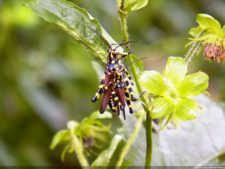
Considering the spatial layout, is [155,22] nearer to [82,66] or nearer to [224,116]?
[82,66]

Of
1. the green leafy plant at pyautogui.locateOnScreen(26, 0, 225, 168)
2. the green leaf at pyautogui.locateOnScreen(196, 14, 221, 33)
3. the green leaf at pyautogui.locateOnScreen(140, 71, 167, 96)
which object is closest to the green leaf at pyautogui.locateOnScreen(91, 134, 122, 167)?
the green leafy plant at pyautogui.locateOnScreen(26, 0, 225, 168)

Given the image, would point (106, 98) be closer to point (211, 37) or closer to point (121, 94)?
point (121, 94)

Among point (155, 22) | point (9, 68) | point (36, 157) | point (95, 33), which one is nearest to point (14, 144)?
point (36, 157)

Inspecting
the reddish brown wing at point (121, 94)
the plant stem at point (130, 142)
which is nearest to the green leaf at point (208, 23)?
the reddish brown wing at point (121, 94)

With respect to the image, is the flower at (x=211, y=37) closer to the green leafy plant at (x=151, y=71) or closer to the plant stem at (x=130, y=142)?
the green leafy plant at (x=151, y=71)

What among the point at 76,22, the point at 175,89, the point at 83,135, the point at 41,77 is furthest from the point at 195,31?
the point at 41,77

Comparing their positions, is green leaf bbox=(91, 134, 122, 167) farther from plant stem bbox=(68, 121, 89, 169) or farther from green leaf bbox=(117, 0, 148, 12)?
green leaf bbox=(117, 0, 148, 12)
